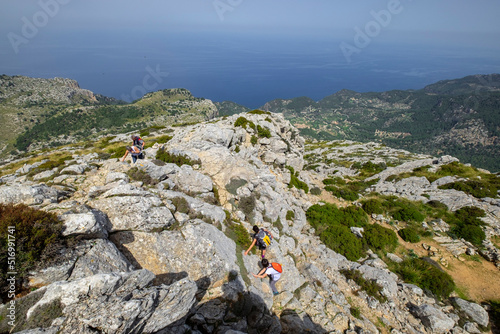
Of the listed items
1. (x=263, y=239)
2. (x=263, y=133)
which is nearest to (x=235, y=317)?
(x=263, y=239)

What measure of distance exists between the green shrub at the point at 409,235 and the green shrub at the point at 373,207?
3353 mm

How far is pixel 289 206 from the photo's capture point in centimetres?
2084

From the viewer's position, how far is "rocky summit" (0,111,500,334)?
6.41m

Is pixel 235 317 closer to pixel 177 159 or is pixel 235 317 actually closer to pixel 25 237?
pixel 25 237

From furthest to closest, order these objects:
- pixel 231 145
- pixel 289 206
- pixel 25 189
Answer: pixel 231 145
pixel 289 206
pixel 25 189

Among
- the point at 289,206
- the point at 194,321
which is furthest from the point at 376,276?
the point at 194,321

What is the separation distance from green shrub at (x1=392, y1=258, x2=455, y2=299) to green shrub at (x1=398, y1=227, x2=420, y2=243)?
2.97m

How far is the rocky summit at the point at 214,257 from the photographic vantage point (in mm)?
6414

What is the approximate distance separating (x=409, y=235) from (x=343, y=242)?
7.13m

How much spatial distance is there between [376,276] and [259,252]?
29.2 feet

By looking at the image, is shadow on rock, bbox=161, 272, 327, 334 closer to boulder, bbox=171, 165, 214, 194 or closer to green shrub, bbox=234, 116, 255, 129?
boulder, bbox=171, 165, 214, 194

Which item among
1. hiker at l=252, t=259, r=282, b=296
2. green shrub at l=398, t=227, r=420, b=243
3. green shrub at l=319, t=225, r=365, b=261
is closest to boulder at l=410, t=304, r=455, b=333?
green shrub at l=319, t=225, r=365, b=261

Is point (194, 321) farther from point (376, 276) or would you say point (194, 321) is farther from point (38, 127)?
→ point (38, 127)

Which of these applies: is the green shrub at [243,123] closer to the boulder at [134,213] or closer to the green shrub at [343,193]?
the green shrub at [343,193]
